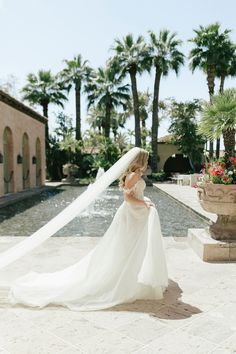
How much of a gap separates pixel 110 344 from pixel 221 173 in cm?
341

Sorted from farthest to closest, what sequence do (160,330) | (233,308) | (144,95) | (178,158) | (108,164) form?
(144,95) < (178,158) < (108,164) < (233,308) < (160,330)

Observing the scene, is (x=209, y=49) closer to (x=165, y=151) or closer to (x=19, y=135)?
(x=165, y=151)

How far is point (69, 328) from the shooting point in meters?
3.55

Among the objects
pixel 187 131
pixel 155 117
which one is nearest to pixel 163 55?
pixel 155 117

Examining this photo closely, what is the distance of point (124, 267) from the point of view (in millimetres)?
4273

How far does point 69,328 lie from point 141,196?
1.75 metres

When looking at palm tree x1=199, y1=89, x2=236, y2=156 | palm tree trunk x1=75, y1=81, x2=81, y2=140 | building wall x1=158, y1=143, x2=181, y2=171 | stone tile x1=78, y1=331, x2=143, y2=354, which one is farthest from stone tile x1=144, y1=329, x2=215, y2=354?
palm tree trunk x1=75, y1=81, x2=81, y2=140

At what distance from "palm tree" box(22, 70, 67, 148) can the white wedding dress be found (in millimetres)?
31439

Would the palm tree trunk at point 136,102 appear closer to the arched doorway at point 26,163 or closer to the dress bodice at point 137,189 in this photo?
the arched doorway at point 26,163

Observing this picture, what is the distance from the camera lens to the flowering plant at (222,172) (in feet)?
18.7

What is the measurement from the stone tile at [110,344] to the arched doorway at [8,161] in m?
17.1

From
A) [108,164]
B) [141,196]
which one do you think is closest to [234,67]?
[108,164]

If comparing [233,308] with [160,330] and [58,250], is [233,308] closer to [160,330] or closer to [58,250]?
[160,330]

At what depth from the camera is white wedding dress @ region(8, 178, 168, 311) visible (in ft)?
13.8
